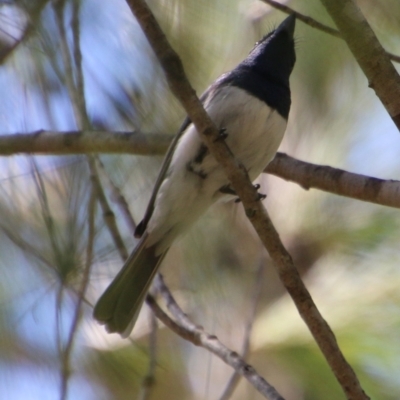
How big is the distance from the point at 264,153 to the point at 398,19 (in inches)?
22.4

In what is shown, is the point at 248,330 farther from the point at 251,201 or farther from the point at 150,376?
the point at 251,201

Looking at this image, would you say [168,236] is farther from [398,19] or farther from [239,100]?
[398,19]

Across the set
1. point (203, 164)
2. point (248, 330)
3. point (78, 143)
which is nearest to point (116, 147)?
point (78, 143)

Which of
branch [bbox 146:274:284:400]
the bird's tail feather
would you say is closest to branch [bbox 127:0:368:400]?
branch [bbox 146:274:284:400]

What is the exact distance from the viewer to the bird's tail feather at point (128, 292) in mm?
2123

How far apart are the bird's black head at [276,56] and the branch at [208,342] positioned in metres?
0.83

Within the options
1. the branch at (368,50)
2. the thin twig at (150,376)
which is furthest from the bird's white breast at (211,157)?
the branch at (368,50)

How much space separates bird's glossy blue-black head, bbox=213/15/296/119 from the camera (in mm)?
2184

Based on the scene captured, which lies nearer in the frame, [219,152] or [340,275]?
[219,152]

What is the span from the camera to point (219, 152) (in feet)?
5.35

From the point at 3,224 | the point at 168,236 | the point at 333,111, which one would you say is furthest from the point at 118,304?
the point at 333,111

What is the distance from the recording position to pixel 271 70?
2.31m

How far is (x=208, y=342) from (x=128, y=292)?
48cm

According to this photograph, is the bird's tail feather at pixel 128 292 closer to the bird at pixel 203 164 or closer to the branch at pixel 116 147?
the bird at pixel 203 164
